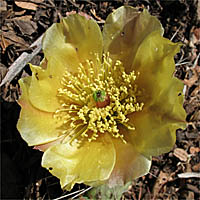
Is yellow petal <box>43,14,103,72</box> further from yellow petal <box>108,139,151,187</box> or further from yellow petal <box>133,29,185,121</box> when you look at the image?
yellow petal <box>108,139,151,187</box>

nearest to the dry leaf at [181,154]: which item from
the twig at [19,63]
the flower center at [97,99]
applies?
the flower center at [97,99]

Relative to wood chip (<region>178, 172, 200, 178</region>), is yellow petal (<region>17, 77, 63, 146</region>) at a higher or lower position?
higher

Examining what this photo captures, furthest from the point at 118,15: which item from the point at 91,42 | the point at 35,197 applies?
the point at 35,197

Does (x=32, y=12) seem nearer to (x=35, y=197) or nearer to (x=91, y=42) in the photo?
(x=91, y=42)

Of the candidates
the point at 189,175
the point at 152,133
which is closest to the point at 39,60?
the point at 152,133

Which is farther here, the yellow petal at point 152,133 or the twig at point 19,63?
the twig at point 19,63

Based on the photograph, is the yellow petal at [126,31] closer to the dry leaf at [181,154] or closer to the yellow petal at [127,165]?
the yellow petal at [127,165]

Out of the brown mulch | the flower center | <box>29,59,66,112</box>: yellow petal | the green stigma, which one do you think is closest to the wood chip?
the brown mulch
